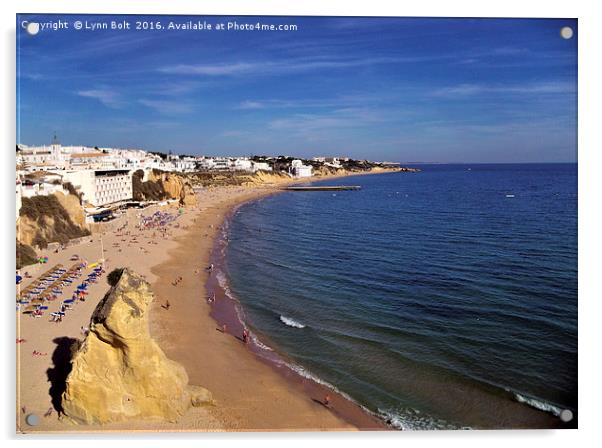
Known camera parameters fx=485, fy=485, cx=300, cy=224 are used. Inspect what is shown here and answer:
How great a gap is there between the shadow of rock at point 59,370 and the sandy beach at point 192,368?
0.02m

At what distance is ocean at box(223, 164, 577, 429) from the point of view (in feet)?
27.6

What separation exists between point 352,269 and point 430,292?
3.76 m

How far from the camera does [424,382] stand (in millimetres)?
9039

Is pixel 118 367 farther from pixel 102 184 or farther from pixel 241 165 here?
pixel 241 165

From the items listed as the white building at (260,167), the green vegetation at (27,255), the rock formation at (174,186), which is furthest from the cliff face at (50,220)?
the white building at (260,167)

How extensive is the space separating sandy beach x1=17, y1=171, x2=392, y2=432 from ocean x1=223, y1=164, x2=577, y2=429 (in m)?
0.72

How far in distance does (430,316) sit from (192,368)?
6102 mm

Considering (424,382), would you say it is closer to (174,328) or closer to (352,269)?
(174,328)

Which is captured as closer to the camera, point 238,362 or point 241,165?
point 238,362

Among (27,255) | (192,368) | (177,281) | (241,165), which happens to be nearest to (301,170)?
(241,165)

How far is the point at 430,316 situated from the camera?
1219cm

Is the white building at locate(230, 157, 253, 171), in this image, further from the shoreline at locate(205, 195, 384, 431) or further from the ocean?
the shoreline at locate(205, 195, 384, 431)

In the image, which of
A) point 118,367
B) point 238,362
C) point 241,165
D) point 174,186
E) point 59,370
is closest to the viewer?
point 118,367

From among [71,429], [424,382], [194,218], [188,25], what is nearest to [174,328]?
[71,429]
